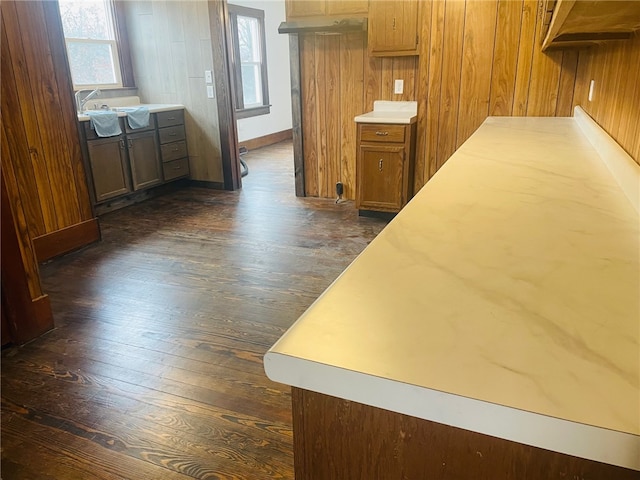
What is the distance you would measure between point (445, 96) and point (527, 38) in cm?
67

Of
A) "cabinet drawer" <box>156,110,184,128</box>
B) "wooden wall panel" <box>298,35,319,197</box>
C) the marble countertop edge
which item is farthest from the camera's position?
"cabinet drawer" <box>156,110,184,128</box>

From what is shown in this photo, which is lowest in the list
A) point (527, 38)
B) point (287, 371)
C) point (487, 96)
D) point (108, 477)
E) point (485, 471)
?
point (108, 477)

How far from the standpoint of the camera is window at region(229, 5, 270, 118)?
23.3ft

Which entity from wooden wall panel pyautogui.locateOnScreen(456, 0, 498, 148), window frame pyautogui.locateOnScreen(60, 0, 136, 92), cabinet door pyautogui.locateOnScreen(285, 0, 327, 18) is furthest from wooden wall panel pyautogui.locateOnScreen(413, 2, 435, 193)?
window frame pyautogui.locateOnScreen(60, 0, 136, 92)

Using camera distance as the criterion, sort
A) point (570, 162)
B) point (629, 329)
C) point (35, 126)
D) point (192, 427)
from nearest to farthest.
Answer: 1. point (629, 329)
2. point (570, 162)
3. point (192, 427)
4. point (35, 126)

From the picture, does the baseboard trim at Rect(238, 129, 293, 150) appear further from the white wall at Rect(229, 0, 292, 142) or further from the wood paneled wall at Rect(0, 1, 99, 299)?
the wood paneled wall at Rect(0, 1, 99, 299)

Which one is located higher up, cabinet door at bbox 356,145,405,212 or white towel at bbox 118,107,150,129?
white towel at bbox 118,107,150,129

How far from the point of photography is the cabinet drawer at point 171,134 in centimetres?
501

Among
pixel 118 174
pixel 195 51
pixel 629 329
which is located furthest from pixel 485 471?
pixel 195 51

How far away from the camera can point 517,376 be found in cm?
54

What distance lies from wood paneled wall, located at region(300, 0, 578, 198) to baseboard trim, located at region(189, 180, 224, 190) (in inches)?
70.6

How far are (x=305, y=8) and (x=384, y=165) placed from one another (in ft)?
5.32

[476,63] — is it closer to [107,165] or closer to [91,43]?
[107,165]

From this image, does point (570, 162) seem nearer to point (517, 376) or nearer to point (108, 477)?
point (517, 376)
